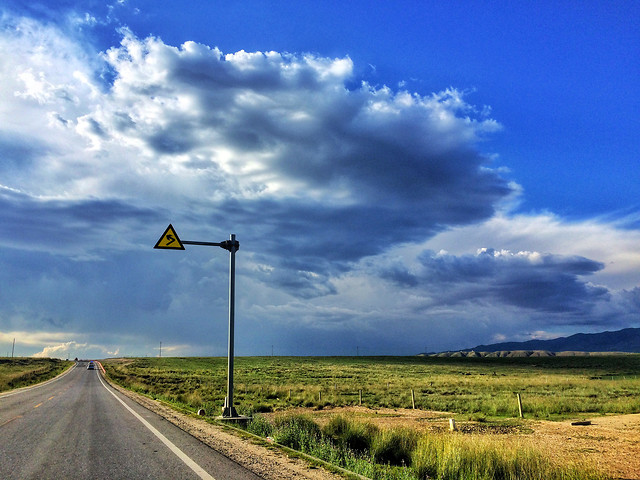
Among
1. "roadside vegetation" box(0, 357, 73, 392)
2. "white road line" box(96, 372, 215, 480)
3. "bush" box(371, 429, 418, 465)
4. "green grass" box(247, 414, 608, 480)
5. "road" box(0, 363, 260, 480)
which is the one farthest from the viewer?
"roadside vegetation" box(0, 357, 73, 392)

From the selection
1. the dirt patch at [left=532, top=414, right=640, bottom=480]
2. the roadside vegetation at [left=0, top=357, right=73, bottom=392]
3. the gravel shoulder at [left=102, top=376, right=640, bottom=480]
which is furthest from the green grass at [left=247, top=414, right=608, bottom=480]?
the roadside vegetation at [left=0, top=357, right=73, bottom=392]

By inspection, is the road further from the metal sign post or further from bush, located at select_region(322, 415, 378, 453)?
bush, located at select_region(322, 415, 378, 453)

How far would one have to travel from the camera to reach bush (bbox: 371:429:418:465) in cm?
1165

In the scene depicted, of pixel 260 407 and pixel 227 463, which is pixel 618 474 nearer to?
pixel 227 463

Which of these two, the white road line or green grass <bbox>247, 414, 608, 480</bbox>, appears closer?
the white road line

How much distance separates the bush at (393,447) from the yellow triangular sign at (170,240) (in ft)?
26.6

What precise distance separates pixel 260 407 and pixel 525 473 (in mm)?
18071

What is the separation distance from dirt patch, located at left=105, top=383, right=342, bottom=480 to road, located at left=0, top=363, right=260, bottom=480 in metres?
0.26

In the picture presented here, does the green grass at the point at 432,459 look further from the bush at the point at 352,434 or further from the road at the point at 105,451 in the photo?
the road at the point at 105,451

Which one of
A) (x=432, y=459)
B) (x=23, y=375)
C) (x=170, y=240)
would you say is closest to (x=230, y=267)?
(x=170, y=240)

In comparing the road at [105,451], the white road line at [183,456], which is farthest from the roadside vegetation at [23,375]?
the white road line at [183,456]

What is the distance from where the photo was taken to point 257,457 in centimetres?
905

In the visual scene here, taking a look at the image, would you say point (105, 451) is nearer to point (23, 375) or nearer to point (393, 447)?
point (393, 447)

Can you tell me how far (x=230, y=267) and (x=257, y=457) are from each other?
818 cm
